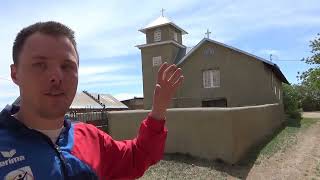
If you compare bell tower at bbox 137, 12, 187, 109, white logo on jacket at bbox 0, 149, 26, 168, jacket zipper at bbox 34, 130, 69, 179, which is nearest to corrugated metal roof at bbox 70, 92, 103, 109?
bell tower at bbox 137, 12, 187, 109

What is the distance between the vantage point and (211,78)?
92.6ft

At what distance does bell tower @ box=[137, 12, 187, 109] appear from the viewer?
30.2m

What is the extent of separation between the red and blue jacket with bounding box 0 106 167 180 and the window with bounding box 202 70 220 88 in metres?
25.7

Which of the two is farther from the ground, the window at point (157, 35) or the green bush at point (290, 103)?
the window at point (157, 35)

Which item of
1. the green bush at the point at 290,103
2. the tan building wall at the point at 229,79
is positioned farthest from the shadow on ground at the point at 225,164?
the green bush at the point at 290,103

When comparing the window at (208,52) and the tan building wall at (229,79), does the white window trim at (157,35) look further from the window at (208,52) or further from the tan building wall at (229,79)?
the window at (208,52)

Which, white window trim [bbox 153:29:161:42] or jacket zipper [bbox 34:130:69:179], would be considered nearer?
jacket zipper [bbox 34:130:69:179]

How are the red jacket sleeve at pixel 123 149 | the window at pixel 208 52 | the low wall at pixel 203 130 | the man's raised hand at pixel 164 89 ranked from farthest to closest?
the window at pixel 208 52 < the low wall at pixel 203 130 < the man's raised hand at pixel 164 89 < the red jacket sleeve at pixel 123 149

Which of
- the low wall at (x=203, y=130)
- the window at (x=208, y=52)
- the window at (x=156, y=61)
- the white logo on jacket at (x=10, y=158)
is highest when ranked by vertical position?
the window at (x=208, y=52)

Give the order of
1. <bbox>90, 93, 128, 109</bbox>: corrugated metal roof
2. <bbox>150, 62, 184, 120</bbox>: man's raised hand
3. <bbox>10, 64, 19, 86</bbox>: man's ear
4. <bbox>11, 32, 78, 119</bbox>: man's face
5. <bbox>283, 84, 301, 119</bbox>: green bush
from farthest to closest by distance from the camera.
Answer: <bbox>90, 93, 128, 109</bbox>: corrugated metal roof < <bbox>283, 84, 301, 119</bbox>: green bush < <bbox>150, 62, 184, 120</bbox>: man's raised hand < <bbox>10, 64, 19, 86</bbox>: man's ear < <bbox>11, 32, 78, 119</bbox>: man's face

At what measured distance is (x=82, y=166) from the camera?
1.98m

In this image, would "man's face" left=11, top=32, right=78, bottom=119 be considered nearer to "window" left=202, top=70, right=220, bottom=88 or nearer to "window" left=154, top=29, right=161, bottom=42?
"window" left=202, top=70, right=220, bottom=88

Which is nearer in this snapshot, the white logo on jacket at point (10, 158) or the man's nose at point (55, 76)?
the white logo on jacket at point (10, 158)

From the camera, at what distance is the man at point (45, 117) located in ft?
5.92
